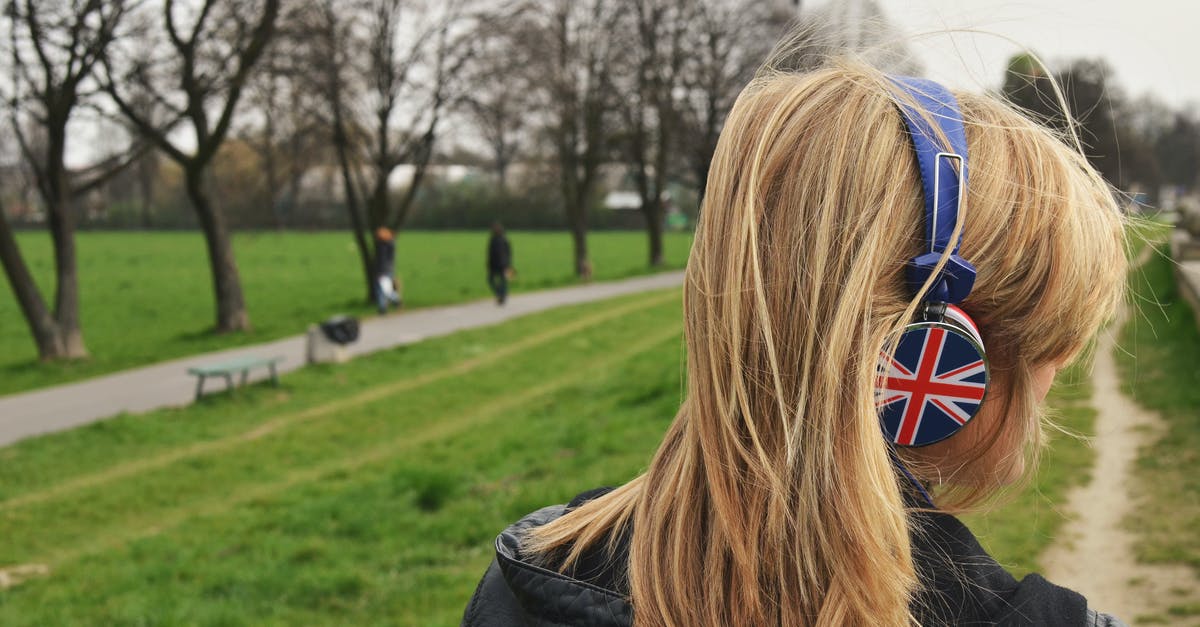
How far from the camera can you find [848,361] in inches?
43.3

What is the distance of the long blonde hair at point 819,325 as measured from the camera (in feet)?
3.55

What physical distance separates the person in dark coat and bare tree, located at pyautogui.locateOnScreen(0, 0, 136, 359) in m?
15.5

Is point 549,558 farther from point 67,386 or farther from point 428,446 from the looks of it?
point 67,386

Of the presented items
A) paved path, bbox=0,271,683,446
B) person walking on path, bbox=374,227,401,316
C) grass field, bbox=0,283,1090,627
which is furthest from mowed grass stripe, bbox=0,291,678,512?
person walking on path, bbox=374,227,401,316

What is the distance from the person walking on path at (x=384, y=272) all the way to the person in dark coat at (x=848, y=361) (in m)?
19.8

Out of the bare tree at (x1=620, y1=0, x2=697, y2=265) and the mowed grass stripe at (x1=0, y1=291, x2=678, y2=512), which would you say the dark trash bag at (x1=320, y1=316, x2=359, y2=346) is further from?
the bare tree at (x1=620, y1=0, x2=697, y2=265)

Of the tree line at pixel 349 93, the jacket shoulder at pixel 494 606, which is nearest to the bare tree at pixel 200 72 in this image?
the tree line at pixel 349 93

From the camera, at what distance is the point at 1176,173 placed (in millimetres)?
67000

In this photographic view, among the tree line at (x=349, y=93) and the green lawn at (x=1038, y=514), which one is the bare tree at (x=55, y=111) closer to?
the tree line at (x=349, y=93)

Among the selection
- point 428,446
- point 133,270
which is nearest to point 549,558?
point 428,446

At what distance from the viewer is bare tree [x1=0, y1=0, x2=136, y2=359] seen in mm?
14430

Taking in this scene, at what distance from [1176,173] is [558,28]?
55241 millimetres

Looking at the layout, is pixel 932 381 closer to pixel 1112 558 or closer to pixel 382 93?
pixel 1112 558

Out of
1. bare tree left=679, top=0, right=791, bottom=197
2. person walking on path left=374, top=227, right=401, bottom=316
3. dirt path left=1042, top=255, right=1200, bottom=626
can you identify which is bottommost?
dirt path left=1042, top=255, right=1200, bottom=626
